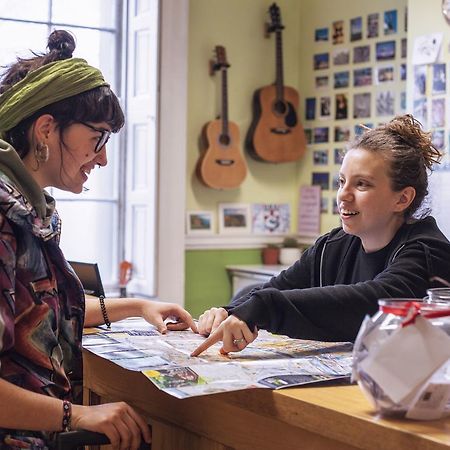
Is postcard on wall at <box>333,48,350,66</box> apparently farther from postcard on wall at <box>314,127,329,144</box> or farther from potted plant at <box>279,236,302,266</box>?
potted plant at <box>279,236,302,266</box>

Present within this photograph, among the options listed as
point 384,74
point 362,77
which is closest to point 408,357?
point 384,74

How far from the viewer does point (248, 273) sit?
4.90 metres

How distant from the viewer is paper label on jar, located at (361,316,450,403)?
1.14 meters

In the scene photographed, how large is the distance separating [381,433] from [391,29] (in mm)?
3897

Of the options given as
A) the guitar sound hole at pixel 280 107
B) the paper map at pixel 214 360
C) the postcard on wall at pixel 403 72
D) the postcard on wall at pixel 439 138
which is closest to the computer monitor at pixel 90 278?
the paper map at pixel 214 360

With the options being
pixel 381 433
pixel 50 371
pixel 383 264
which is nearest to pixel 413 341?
pixel 381 433

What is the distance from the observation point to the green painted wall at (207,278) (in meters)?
4.93

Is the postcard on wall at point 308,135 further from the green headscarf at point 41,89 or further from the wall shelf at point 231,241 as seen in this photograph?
the green headscarf at point 41,89

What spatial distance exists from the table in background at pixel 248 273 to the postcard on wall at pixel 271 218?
0.24 meters

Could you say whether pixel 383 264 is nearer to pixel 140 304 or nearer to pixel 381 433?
pixel 140 304

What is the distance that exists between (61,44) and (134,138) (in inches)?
117

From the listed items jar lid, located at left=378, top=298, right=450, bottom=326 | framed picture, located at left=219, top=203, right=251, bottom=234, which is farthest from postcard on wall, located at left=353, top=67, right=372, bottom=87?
jar lid, located at left=378, top=298, right=450, bottom=326

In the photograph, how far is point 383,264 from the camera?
2086 millimetres

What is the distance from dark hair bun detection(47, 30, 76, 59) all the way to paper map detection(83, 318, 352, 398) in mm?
612
